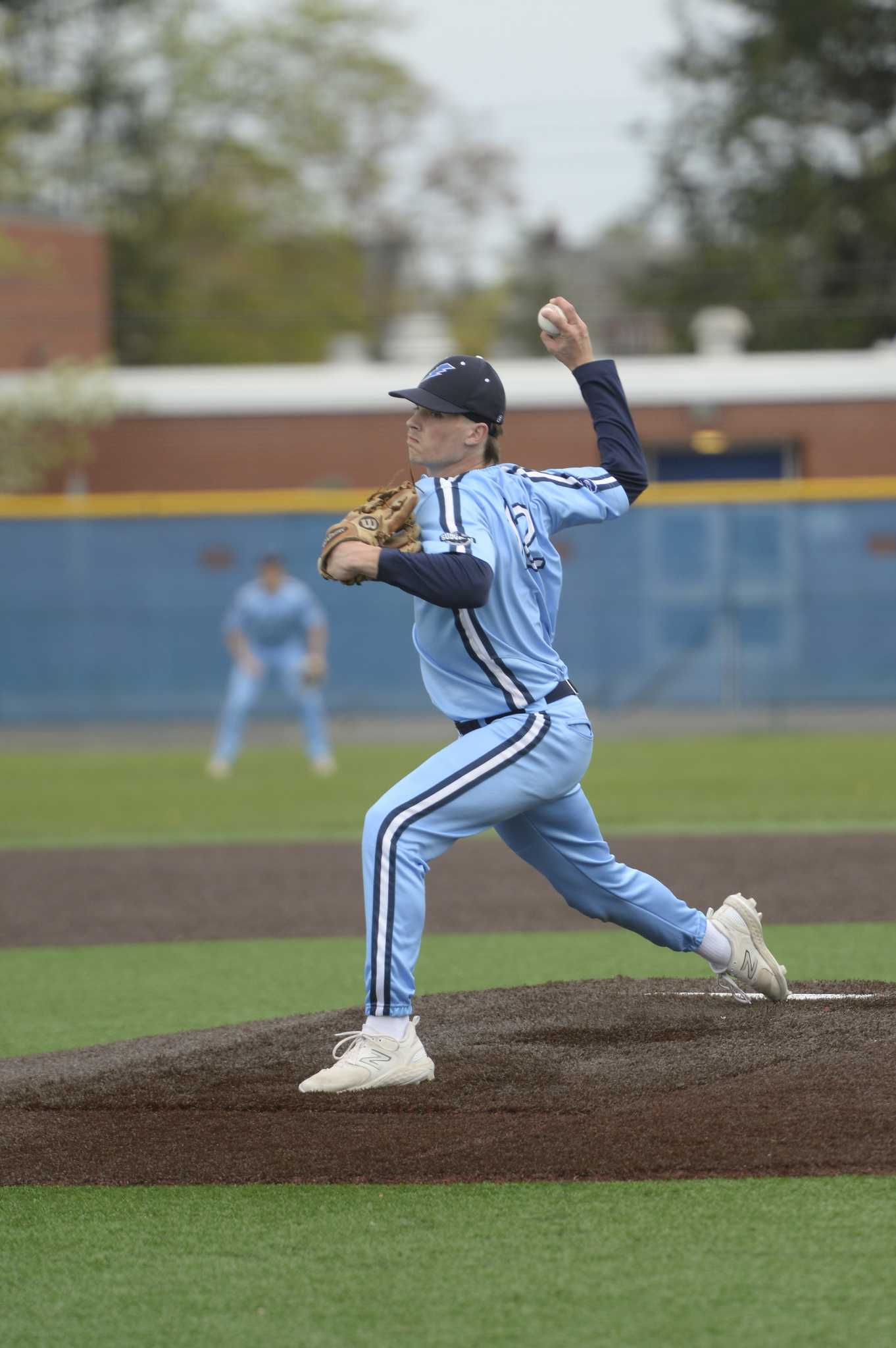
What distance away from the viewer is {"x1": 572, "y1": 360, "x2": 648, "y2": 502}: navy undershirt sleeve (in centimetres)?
552

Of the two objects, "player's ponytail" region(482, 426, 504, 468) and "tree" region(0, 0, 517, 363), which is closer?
"player's ponytail" region(482, 426, 504, 468)

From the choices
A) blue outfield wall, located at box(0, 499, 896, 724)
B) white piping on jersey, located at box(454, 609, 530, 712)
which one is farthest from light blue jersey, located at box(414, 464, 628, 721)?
blue outfield wall, located at box(0, 499, 896, 724)

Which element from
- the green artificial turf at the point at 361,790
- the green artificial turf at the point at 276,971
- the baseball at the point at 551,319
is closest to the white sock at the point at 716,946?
the green artificial turf at the point at 276,971

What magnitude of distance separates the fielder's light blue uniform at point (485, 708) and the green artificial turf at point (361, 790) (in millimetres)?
7084

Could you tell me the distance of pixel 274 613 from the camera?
17.1 meters

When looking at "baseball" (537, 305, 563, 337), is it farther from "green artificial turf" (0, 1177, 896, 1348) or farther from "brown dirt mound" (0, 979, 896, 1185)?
"green artificial turf" (0, 1177, 896, 1348)

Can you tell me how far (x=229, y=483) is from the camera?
84.1ft

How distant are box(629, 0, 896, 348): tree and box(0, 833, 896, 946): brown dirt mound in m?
33.7

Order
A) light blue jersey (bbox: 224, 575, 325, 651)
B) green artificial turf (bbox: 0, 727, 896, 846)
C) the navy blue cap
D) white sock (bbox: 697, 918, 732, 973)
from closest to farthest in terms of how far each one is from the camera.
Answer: the navy blue cap → white sock (bbox: 697, 918, 732, 973) → green artificial turf (bbox: 0, 727, 896, 846) → light blue jersey (bbox: 224, 575, 325, 651)

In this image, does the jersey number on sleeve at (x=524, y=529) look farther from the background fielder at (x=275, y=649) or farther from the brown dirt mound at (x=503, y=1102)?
the background fielder at (x=275, y=649)

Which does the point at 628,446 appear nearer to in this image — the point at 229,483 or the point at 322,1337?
the point at 322,1337

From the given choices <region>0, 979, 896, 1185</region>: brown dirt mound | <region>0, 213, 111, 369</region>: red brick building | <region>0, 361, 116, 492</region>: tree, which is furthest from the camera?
<region>0, 213, 111, 369</region>: red brick building

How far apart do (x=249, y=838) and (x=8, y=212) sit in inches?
939

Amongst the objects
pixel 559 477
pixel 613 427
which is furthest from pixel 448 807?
pixel 613 427
